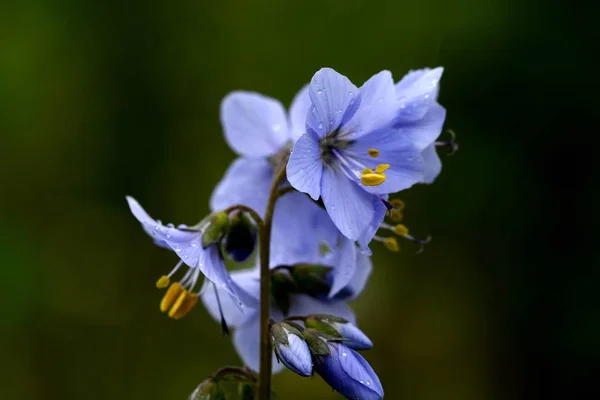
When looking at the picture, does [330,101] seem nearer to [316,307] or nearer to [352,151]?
[352,151]

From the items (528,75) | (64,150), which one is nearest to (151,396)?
(64,150)

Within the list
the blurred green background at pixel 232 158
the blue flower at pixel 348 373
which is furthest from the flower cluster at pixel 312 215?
the blurred green background at pixel 232 158

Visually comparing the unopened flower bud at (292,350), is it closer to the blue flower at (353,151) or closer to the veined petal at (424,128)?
the blue flower at (353,151)

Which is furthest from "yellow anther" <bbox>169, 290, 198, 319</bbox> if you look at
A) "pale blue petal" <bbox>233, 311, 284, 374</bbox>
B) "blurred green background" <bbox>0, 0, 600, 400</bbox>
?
"blurred green background" <bbox>0, 0, 600, 400</bbox>

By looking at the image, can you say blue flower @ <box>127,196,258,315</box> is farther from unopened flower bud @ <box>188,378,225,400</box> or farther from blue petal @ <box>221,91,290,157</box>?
blue petal @ <box>221,91,290,157</box>

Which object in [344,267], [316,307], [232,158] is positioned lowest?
[232,158]

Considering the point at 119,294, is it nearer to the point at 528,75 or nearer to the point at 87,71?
the point at 87,71

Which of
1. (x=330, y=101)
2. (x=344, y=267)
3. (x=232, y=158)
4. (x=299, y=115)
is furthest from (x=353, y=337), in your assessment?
(x=232, y=158)
